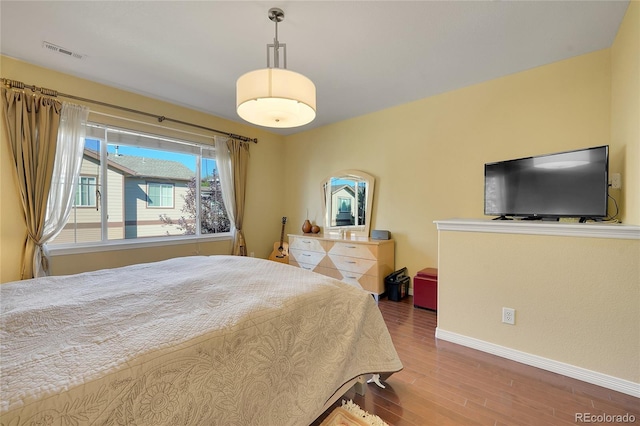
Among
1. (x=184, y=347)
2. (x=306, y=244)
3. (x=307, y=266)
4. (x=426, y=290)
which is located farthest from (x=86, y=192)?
(x=426, y=290)

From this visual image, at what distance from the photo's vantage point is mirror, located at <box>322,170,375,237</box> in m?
3.98

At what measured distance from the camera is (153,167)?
3.56m

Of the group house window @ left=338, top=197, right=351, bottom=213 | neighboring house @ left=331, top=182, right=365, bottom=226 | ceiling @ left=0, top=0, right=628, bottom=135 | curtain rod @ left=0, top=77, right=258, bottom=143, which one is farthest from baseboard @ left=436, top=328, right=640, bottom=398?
curtain rod @ left=0, top=77, right=258, bottom=143

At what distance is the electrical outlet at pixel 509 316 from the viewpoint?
208cm

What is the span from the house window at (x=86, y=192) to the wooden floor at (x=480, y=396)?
3316 mm

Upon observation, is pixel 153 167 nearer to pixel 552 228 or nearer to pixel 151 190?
pixel 151 190

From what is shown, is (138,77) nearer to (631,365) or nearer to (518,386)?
(518,386)

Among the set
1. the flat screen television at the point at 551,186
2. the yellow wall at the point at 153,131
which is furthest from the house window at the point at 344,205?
the flat screen television at the point at 551,186

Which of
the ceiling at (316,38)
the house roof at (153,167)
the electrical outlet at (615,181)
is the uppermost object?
the ceiling at (316,38)

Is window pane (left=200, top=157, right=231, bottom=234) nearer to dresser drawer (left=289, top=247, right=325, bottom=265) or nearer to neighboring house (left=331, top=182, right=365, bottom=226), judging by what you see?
dresser drawer (left=289, top=247, right=325, bottom=265)

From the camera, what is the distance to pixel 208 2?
1.84 m

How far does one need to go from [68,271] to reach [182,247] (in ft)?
3.86

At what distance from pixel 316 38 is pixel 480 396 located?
290 cm

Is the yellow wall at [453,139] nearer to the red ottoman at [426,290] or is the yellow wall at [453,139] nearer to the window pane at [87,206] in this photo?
the red ottoman at [426,290]
